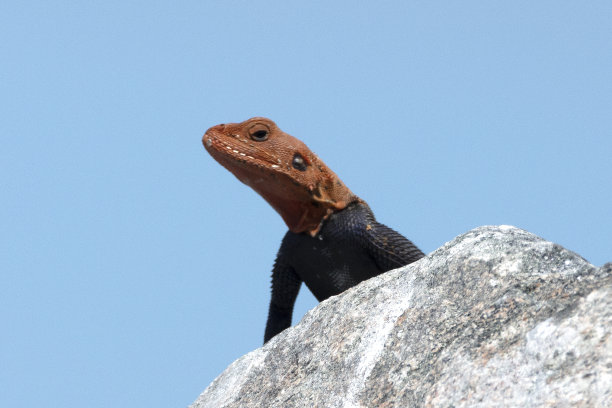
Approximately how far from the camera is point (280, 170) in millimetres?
5289

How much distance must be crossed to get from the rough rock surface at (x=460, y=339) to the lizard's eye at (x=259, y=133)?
2202mm

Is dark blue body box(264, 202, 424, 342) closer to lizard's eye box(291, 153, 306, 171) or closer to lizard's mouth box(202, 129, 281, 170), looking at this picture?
lizard's eye box(291, 153, 306, 171)

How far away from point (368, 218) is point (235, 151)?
107 centimetres

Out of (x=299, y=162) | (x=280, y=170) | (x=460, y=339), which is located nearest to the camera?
(x=460, y=339)

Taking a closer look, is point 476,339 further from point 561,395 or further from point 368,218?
point 368,218

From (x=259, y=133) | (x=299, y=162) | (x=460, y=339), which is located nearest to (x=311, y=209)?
(x=299, y=162)

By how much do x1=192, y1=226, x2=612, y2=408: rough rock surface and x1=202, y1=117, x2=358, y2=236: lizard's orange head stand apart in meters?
1.99

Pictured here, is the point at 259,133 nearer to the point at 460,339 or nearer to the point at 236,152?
the point at 236,152

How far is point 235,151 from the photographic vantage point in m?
5.30

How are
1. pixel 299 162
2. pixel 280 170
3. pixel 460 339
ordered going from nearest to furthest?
pixel 460 339 → pixel 280 170 → pixel 299 162

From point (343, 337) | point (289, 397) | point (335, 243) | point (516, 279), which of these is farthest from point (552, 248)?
point (335, 243)

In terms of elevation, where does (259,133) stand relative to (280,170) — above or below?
above

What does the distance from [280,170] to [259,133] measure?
354mm

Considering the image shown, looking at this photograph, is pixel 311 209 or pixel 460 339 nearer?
pixel 460 339
